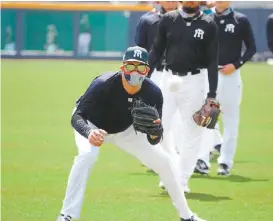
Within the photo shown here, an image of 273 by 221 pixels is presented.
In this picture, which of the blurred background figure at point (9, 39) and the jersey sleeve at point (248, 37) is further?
the blurred background figure at point (9, 39)

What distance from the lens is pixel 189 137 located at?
1126 cm

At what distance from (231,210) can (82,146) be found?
2.21m

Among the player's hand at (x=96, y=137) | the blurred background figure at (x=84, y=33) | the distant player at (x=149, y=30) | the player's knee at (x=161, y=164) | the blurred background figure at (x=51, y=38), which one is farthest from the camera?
the blurred background figure at (x=51, y=38)

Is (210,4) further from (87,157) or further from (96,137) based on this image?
(96,137)

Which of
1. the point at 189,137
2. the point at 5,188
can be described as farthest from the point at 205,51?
the point at 5,188

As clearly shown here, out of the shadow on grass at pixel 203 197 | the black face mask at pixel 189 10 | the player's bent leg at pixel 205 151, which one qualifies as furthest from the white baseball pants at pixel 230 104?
the black face mask at pixel 189 10

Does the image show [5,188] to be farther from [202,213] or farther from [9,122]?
[9,122]

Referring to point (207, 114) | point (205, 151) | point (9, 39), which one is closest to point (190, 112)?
point (207, 114)

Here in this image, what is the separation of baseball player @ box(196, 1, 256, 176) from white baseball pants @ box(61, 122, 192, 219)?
3.78 metres

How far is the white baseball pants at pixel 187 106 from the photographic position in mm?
11203

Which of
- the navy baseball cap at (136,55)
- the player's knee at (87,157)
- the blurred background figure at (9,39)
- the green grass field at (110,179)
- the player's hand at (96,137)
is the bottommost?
the blurred background figure at (9,39)

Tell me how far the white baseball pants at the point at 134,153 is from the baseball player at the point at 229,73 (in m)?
3.78

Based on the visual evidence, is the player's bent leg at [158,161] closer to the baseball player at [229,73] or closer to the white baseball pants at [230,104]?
the baseball player at [229,73]

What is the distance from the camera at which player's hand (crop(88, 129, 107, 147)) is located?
8305mm
